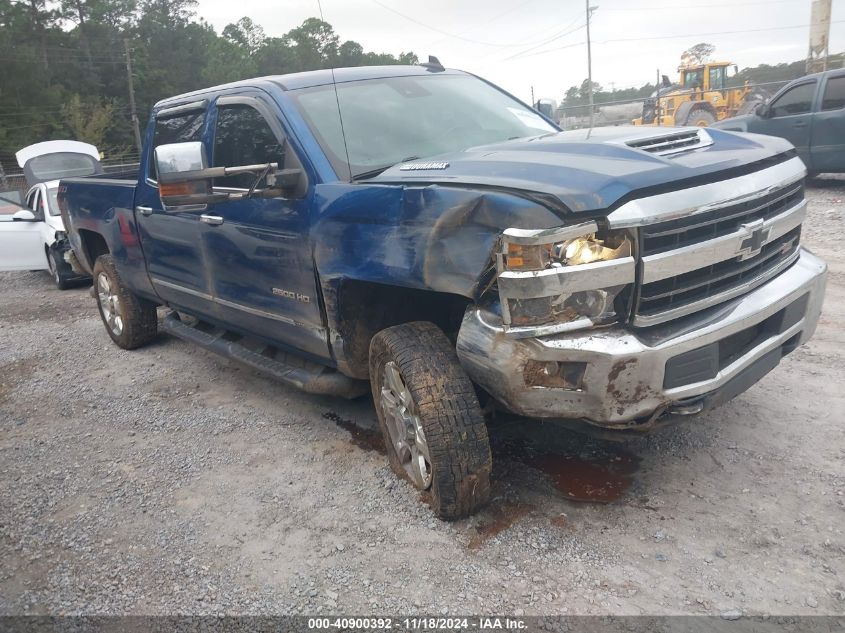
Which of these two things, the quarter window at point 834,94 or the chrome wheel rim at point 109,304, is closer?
the chrome wheel rim at point 109,304

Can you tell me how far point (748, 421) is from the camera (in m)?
3.79

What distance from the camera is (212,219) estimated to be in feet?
14.1

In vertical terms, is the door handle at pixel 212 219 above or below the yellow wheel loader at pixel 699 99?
above

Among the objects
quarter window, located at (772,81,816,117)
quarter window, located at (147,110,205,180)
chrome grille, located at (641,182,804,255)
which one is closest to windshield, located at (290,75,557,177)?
quarter window, located at (147,110,205,180)

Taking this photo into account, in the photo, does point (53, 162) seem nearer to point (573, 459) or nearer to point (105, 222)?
point (105, 222)

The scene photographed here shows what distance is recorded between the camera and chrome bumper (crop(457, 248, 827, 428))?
2.62 m

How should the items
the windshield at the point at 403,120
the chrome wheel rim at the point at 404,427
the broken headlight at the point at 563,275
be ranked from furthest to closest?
the windshield at the point at 403,120
the chrome wheel rim at the point at 404,427
the broken headlight at the point at 563,275

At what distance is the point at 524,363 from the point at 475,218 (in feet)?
1.84

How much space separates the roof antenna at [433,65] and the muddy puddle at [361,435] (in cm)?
224

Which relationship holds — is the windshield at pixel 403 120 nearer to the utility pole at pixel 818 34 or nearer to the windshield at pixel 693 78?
the windshield at pixel 693 78

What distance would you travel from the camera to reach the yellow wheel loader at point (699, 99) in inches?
805

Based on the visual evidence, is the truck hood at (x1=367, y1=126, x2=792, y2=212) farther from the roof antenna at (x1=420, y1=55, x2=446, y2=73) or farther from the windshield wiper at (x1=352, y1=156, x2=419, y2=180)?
the roof antenna at (x1=420, y1=55, x2=446, y2=73)

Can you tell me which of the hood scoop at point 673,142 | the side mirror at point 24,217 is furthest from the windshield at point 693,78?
the hood scoop at point 673,142

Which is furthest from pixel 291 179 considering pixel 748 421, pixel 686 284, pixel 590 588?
pixel 748 421
